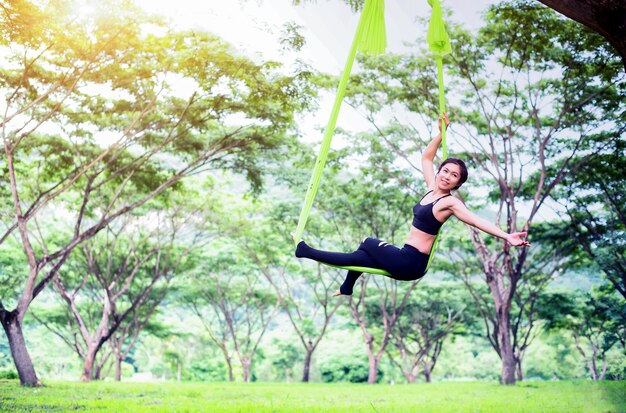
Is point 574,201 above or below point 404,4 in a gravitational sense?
below

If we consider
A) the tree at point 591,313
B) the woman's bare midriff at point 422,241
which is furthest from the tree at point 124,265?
the tree at point 591,313

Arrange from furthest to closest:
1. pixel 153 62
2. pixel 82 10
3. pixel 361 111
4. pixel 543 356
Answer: pixel 543 356
pixel 361 111
pixel 153 62
pixel 82 10

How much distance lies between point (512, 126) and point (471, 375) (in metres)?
26.4

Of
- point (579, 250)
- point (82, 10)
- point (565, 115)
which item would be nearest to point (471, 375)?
point (579, 250)

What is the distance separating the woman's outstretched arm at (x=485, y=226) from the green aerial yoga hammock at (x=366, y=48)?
32cm

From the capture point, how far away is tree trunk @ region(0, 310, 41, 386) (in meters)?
11.0

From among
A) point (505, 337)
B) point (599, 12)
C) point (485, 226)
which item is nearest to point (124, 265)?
point (505, 337)

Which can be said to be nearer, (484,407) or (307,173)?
(484,407)

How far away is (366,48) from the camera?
457 cm

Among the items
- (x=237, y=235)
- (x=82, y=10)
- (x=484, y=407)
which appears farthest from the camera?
(x=237, y=235)

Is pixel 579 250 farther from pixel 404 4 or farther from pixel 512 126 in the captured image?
pixel 404 4

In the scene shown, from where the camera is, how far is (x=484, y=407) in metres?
8.84

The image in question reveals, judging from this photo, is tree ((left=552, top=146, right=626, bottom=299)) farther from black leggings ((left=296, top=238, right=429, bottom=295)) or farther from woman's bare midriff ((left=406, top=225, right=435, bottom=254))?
black leggings ((left=296, top=238, right=429, bottom=295))

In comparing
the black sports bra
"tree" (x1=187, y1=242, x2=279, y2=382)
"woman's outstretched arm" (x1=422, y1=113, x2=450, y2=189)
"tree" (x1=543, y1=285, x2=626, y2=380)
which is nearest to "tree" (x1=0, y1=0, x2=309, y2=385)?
"tree" (x1=187, y1=242, x2=279, y2=382)
